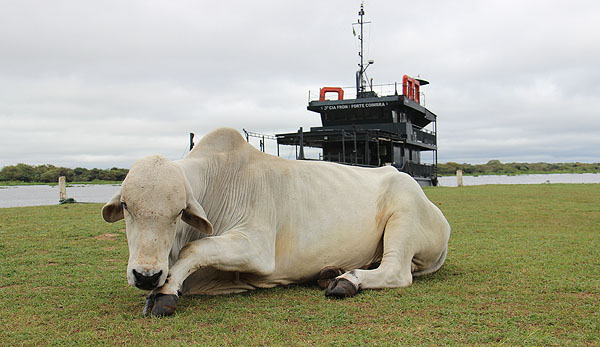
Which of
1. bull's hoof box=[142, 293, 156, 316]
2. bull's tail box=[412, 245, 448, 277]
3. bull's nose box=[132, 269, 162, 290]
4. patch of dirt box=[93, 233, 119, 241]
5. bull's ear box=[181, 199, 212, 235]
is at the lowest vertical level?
patch of dirt box=[93, 233, 119, 241]

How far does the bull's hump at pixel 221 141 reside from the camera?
4.48 metres

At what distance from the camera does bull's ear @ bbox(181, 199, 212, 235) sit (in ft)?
11.5

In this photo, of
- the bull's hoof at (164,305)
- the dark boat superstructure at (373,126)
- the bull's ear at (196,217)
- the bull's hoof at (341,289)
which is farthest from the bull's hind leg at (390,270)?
the dark boat superstructure at (373,126)

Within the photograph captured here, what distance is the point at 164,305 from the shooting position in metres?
3.22

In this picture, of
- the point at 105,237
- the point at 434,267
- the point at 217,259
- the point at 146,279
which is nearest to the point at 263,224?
the point at 217,259

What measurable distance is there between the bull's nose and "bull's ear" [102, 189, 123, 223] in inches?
24.7

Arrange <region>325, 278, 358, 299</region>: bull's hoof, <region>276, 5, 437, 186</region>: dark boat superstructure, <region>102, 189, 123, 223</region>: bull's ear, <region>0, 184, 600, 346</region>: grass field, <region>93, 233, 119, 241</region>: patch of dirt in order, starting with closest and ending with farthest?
<region>0, 184, 600, 346</region>: grass field, <region>102, 189, 123, 223</region>: bull's ear, <region>325, 278, 358, 299</region>: bull's hoof, <region>93, 233, 119, 241</region>: patch of dirt, <region>276, 5, 437, 186</region>: dark boat superstructure

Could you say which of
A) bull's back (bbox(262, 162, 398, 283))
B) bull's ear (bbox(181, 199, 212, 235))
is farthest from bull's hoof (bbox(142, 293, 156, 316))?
bull's back (bbox(262, 162, 398, 283))

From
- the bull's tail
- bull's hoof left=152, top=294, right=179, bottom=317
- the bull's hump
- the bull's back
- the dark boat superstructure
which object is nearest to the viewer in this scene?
bull's hoof left=152, top=294, right=179, bottom=317

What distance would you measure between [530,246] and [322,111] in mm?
21936

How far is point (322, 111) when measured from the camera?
1094 inches

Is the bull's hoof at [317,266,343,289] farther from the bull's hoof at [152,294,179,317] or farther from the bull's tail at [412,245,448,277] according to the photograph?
the bull's hoof at [152,294,179,317]

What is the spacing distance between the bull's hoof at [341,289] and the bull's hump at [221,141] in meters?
1.56

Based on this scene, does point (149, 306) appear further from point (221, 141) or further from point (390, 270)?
point (390, 270)
